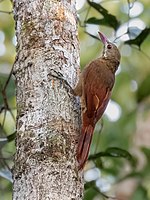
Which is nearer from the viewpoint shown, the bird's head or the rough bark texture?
the rough bark texture

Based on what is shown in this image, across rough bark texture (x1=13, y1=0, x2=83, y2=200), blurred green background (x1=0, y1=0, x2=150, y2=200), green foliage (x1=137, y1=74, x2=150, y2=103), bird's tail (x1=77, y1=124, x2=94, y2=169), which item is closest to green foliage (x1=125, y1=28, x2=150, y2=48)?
blurred green background (x1=0, y1=0, x2=150, y2=200)

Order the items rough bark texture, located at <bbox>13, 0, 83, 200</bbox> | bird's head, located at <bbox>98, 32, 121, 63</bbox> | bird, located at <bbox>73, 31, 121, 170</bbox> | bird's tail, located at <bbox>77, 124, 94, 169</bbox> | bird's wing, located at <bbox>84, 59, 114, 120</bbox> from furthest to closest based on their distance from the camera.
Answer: bird's head, located at <bbox>98, 32, 121, 63</bbox>
bird's wing, located at <bbox>84, 59, 114, 120</bbox>
bird, located at <bbox>73, 31, 121, 170</bbox>
bird's tail, located at <bbox>77, 124, 94, 169</bbox>
rough bark texture, located at <bbox>13, 0, 83, 200</bbox>

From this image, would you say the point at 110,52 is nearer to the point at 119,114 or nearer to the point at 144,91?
the point at 144,91

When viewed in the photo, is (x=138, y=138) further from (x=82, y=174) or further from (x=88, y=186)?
(x=82, y=174)

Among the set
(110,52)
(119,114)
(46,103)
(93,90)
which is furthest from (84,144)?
(119,114)

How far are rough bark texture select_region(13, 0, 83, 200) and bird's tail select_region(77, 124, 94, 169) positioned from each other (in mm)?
23

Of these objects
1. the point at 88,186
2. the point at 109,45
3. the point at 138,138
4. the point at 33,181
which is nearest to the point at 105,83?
the point at 109,45

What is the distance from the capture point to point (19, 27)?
273 centimetres

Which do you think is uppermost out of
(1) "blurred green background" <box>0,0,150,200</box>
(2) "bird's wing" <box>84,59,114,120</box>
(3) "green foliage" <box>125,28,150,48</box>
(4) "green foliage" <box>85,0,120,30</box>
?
(4) "green foliage" <box>85,0,120,30</box>

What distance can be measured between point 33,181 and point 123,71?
4367mm

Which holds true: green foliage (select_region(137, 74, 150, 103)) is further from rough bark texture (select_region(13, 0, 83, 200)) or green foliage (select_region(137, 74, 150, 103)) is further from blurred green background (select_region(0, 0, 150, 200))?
rough bark texture (select_region(13, 0, 83, 200))

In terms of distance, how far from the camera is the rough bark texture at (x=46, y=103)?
2.21 metres

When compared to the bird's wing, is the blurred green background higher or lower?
lower

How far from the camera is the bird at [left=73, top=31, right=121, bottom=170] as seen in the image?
8.25ft
